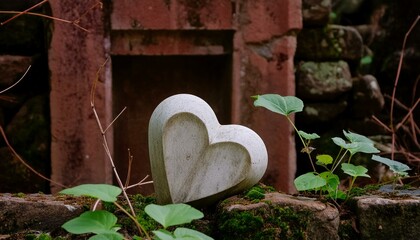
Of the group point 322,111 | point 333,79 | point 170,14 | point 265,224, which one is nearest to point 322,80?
point 333,79

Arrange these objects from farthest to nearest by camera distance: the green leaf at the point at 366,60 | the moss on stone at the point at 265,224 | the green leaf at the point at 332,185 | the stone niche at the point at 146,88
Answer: the green leaf at the point at 366,60
the stone niche at the point at 146,88
the green leaf at the point at 332,185
the moss on stone at the point at 265,224

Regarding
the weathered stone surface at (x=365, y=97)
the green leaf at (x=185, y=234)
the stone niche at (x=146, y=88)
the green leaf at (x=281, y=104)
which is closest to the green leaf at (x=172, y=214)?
the green leaf at (x=185, y=234)

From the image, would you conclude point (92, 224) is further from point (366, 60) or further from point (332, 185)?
point (366, 60)

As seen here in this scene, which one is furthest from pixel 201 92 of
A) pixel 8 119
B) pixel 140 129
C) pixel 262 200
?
pixel 262 200

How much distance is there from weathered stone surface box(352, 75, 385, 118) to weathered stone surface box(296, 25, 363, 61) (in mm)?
169

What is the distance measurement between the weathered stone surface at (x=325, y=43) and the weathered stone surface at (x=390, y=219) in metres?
1.93

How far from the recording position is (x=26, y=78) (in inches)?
112

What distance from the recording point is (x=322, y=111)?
333cm

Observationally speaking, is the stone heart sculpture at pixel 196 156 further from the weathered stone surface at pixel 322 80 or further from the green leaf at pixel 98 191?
the weathered stone surface at pixel 322 80

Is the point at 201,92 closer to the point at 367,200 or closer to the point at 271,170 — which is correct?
the point at 271,170

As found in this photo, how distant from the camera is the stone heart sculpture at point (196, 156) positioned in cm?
149

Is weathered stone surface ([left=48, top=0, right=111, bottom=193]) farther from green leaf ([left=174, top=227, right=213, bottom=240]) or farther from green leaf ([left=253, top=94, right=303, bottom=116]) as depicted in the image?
green leaf ([left=174, top=227, right=213, bottom=240])

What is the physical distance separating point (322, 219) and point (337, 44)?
2056 mm

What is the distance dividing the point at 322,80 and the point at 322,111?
168 millimetres
